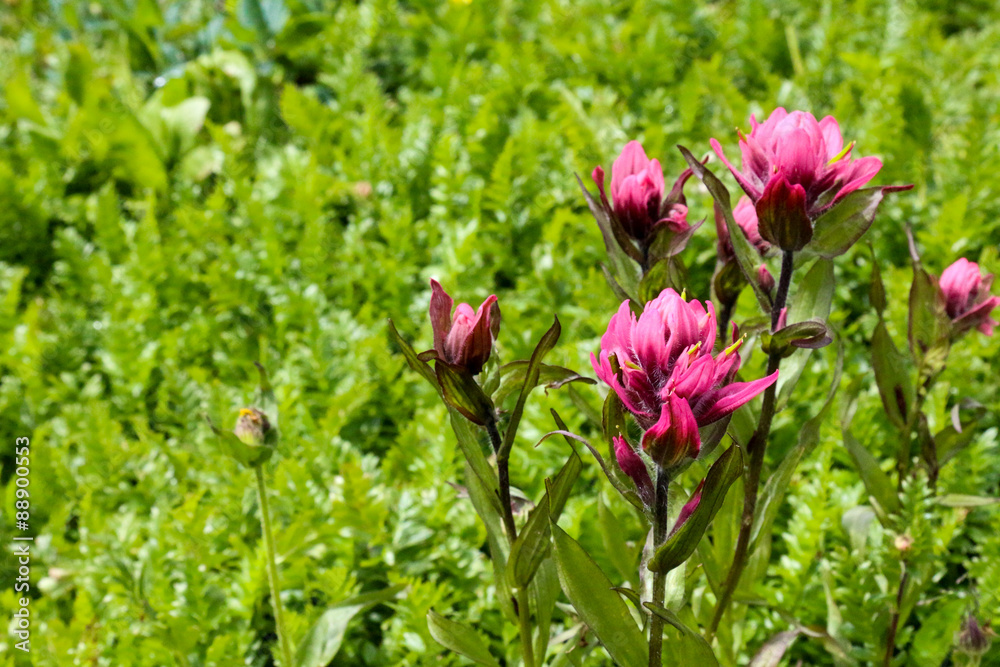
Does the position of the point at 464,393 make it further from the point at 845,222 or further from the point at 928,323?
the point at 928,323

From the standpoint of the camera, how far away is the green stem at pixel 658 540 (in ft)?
2.83

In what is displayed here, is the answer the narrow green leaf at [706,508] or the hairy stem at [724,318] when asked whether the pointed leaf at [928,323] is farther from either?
the narrow green leaf at [706,508]

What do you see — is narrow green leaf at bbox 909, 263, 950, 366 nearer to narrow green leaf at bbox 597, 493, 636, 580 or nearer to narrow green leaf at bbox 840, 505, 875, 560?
narrow green leaf at bbox 840, 505, 875, 560

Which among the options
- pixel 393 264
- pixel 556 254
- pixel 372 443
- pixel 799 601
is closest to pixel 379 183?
pixel 393 264

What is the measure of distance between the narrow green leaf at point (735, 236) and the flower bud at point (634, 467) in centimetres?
28

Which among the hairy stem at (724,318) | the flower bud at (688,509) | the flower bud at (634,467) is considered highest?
the hairy stem at (724,318)

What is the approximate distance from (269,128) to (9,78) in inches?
43.1

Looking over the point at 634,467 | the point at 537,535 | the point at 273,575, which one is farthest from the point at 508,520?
the point at 273,575

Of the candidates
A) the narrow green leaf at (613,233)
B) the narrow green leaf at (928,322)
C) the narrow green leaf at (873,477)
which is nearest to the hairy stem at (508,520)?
the narrow green leaf at (613,233)

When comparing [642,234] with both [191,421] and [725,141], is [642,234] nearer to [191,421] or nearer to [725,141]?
[191,421]

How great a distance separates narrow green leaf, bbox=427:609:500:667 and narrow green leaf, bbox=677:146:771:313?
0.59 metres

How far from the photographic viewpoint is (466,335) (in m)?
0.92

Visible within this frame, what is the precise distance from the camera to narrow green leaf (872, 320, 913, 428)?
1.33 metres

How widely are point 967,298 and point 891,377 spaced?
169mm
